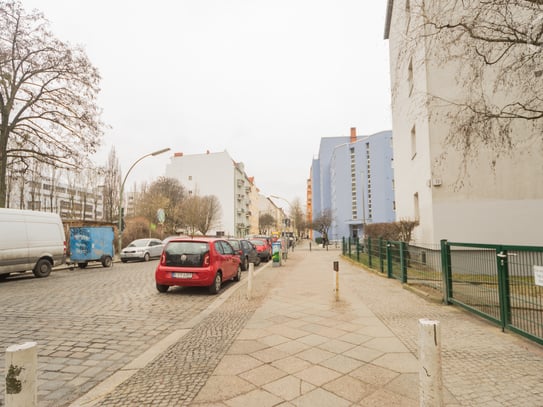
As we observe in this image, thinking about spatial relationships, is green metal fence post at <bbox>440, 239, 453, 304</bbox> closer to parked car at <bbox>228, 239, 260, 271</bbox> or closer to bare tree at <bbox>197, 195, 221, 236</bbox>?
parked car at <bbox>228, 239, 260, 271</bbox>

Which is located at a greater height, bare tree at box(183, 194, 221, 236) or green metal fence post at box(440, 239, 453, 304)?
bare tree at box(183, 194, 221, 236)

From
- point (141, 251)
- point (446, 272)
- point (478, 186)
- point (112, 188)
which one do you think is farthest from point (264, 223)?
point (446, 272)

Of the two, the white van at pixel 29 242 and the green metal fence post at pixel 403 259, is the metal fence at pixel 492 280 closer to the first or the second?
the green metal fence post at pixel 403 259

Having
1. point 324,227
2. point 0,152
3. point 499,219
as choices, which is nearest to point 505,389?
point 499,219

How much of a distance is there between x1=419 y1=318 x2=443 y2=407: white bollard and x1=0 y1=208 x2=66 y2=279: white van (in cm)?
1378

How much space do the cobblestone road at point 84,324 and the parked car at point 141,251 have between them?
11.0m

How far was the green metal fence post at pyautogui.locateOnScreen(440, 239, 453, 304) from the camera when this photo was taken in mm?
6727

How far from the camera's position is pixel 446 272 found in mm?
6789

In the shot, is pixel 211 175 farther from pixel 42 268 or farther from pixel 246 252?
pixel 42 268

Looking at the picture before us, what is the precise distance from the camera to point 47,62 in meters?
17.6

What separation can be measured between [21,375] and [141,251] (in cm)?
2130

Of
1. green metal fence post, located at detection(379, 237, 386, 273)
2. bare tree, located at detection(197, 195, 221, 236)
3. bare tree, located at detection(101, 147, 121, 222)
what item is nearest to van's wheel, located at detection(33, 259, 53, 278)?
green metal fence post, located at detection(379, 237, 386, 273)

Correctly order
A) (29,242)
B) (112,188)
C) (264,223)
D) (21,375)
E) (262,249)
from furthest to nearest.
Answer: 1. (264,223)
2. (112,188)
3. (262,249)
4. (29,242)
5. (21,375)

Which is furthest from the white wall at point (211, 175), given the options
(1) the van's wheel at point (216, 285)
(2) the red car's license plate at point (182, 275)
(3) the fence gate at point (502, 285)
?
(3) the fence gate at point (502, 285)
